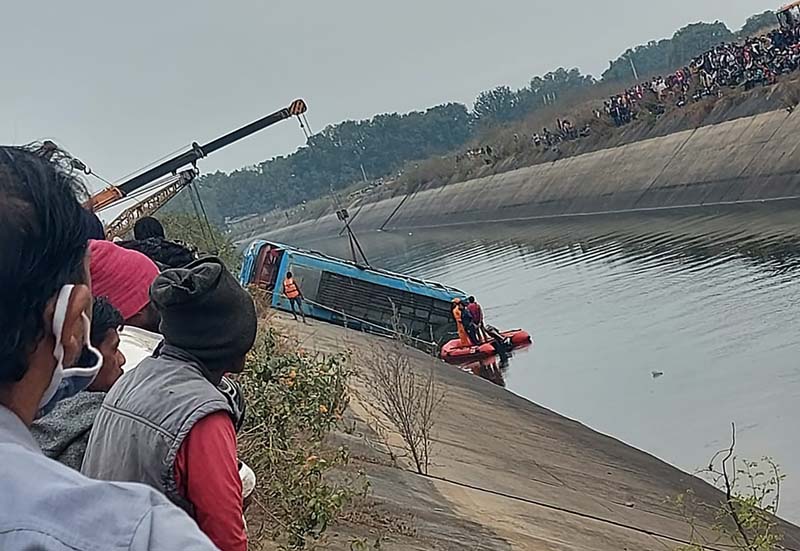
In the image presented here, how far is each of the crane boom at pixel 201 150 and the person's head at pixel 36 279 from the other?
2565cm

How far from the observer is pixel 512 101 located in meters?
135

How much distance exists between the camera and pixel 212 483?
2.48 m

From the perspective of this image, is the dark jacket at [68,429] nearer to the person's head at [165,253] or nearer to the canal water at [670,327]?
the person's head at [165,253]

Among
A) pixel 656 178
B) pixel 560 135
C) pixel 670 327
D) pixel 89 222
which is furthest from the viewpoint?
pixel 560 135

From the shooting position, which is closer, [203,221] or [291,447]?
[291,447]

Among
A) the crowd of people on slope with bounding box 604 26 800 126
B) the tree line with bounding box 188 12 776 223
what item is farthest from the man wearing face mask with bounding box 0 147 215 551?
the tree line with bounding box 188 12 776 223

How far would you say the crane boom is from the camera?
26.8m

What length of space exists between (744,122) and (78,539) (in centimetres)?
4066

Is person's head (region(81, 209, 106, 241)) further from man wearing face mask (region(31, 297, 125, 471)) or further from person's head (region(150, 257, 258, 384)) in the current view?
person's head (region(150, 257, 258, 384))

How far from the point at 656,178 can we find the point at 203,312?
42378 mm

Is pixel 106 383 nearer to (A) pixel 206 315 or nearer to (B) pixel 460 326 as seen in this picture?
(A) pixel 206 315

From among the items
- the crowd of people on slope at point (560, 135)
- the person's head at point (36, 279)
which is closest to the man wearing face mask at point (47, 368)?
the person's head at point (36, 279)

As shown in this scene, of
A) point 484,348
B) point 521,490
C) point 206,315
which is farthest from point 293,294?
point 206,315

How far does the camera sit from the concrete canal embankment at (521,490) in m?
7.45
